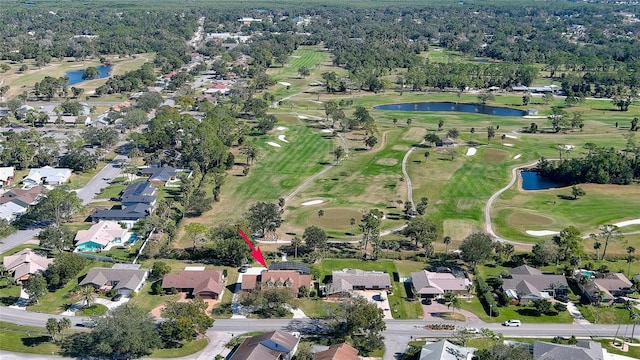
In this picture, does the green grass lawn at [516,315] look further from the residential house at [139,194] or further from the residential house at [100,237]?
the residential house at [139,194]

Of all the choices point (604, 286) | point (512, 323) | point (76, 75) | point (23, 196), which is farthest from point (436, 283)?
point (76, 75)

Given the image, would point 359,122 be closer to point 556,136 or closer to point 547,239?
point 556,136

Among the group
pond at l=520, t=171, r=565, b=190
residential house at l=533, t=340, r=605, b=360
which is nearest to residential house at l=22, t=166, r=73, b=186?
pond at l=520, t=171, r=565, b=190

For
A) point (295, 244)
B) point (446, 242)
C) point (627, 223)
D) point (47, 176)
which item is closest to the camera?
point (295, 244)

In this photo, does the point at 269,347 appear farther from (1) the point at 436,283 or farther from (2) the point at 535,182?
(2) the point at 535,182

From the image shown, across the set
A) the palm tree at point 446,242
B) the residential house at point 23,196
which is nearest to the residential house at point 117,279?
the residential house at point 23,196
